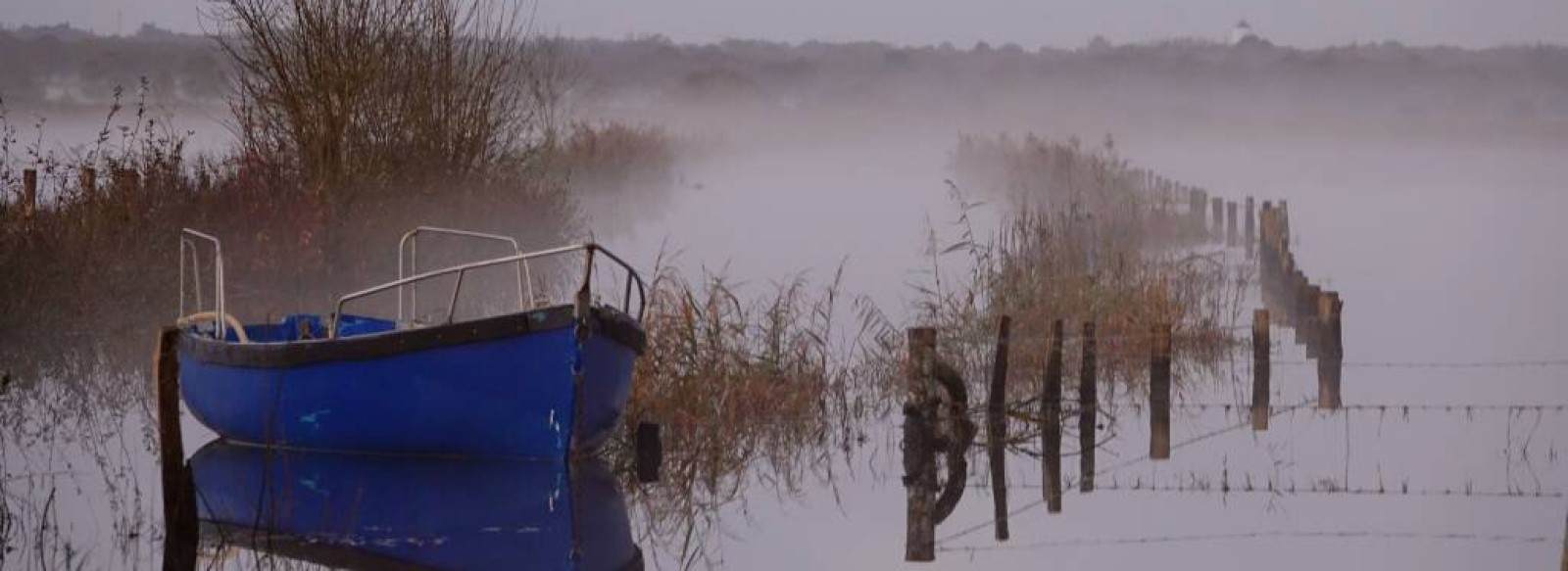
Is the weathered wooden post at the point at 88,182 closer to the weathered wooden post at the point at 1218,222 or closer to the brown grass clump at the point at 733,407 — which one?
the brown grass clump at the point at 733,407

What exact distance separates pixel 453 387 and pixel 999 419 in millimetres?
3251

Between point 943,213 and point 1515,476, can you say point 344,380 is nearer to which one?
point 1515,476

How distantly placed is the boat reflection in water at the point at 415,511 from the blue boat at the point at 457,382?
16 cm

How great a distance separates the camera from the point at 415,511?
11.5m

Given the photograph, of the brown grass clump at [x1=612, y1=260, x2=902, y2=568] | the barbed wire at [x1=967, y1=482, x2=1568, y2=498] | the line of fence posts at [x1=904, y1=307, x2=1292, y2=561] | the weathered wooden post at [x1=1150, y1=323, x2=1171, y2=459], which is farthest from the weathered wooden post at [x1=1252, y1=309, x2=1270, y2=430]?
the brown grass clump at [x1=612, y1=260, x2=902, y2=568]

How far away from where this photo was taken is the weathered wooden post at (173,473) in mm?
9594

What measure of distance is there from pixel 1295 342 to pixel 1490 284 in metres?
10.3

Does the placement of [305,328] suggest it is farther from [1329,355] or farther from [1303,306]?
[1303,306]

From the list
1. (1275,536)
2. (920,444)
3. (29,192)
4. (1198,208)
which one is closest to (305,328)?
(920,444)

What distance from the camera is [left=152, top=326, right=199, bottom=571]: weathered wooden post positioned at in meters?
9.59

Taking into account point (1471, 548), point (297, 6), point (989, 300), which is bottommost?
point (1471, 548)

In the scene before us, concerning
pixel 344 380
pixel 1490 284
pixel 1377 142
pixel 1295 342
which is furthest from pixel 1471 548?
pixel 1377 142

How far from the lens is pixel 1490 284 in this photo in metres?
29.4

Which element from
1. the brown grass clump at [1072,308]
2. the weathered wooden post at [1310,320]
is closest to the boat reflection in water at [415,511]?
the brown grass clump at [1072,308]
